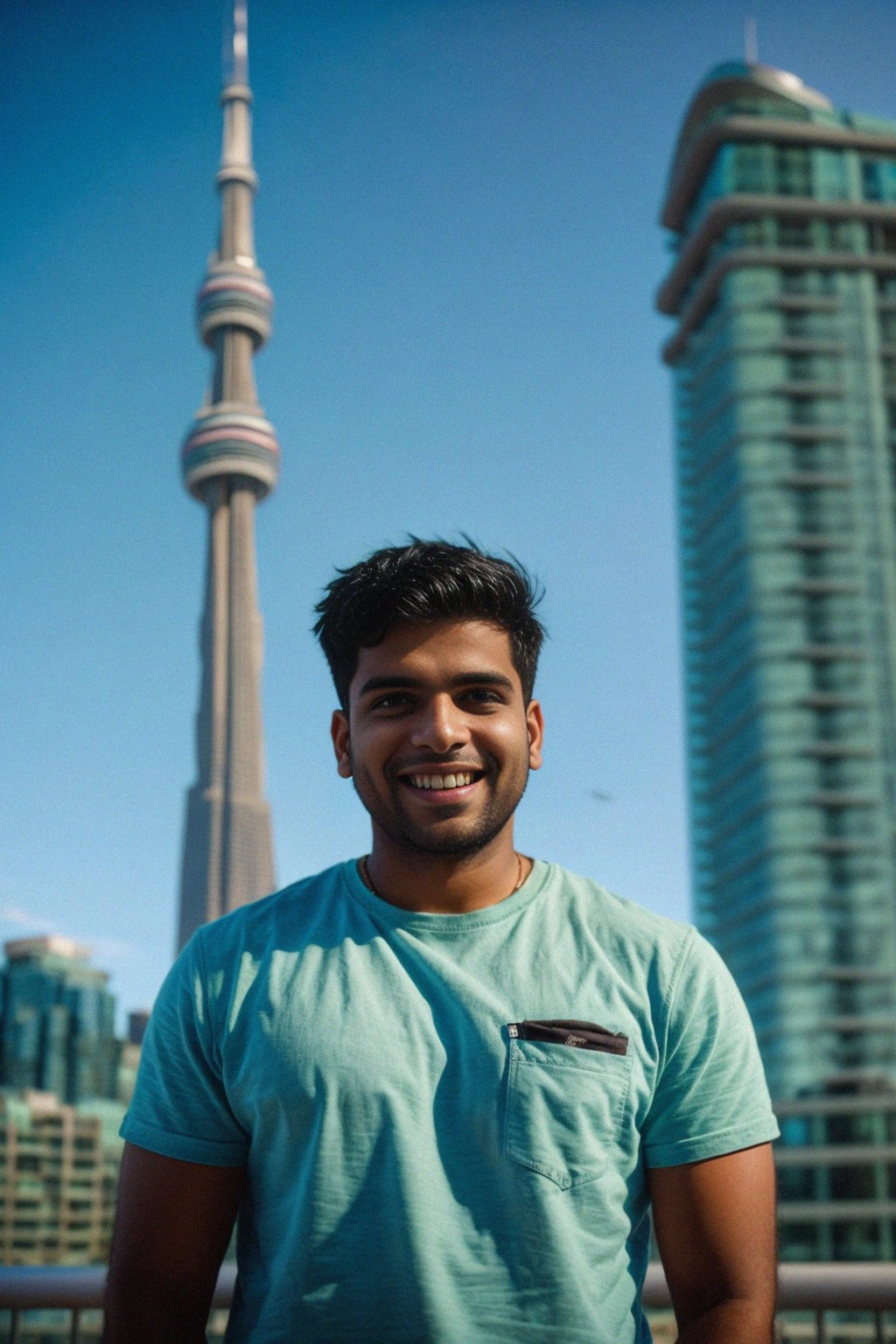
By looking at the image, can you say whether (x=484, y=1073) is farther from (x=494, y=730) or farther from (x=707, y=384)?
(x=707, y=384)

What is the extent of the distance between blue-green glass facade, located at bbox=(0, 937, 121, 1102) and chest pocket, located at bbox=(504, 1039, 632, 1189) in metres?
109

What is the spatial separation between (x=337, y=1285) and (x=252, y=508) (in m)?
100

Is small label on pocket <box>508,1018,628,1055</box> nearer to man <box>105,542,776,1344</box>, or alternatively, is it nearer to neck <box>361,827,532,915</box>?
man <box>105,542,776,1344</box>

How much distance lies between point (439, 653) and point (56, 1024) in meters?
111

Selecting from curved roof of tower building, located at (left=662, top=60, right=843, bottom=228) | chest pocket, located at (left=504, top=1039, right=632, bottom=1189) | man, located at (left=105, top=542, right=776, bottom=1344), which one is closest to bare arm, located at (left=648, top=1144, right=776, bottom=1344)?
man, located at (left=105, top=542, right=776, bottom=1344)

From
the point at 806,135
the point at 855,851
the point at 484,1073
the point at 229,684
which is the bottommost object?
the point at 484,1073

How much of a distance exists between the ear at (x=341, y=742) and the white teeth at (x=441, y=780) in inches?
8.6

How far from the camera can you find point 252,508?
330ft

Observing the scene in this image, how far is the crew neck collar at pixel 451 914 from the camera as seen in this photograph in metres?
2.27

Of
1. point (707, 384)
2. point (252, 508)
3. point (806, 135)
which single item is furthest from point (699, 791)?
point (252, 508)

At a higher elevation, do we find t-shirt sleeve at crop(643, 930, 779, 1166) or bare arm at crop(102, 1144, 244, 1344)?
t-shirt sleeve at crop(643, 930, 779, 1166)

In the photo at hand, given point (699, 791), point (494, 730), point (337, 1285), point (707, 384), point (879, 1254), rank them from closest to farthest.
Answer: point (337, 1285) < point (494, 730) < point (879, 1254) < point (699, 791) < point (707, 384)

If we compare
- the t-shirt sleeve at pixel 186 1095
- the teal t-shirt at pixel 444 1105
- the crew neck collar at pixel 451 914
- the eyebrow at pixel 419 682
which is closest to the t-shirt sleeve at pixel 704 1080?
the teal t-shirt at pixel 444 1105

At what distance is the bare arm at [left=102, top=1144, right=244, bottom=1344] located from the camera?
216 cm
